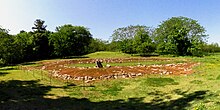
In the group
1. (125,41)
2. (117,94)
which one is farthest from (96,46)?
(117,94)

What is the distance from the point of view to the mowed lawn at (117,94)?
20.0 metres

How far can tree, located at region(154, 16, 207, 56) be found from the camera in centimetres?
7462

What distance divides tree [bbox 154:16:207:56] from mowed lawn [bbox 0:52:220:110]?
141 ft

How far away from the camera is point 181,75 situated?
1307 inches

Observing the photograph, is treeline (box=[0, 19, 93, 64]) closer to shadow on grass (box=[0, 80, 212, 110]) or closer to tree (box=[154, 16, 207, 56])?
tree (box=[154, 16, 207, 56])

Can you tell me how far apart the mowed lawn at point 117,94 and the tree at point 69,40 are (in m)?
49.3

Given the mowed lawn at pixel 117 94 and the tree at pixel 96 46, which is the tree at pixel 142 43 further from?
the mowed lawn at pixel 117 94

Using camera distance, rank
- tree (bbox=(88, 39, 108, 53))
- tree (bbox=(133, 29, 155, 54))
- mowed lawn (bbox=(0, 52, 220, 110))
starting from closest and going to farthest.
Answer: mowed lawn (bbox=(0, 52, 220, 110))
tree (bbox=(133, 29, 155, 54))
tree (bbox=(88, 39, 108, 53))

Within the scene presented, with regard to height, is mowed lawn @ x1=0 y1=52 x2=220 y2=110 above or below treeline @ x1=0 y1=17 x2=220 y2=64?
→ below

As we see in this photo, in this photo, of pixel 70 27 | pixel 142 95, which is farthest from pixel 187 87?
pixel 70 27

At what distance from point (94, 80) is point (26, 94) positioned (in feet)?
30.9

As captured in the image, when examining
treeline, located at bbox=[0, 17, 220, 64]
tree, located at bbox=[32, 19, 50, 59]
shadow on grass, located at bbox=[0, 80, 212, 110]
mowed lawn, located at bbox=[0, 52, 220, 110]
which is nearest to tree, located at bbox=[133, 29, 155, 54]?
treeline, located at bbox=[0, 17, 220, 64]

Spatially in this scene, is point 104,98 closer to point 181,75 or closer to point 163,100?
point 163,100

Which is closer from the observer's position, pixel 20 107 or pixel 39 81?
pixel 20 107
